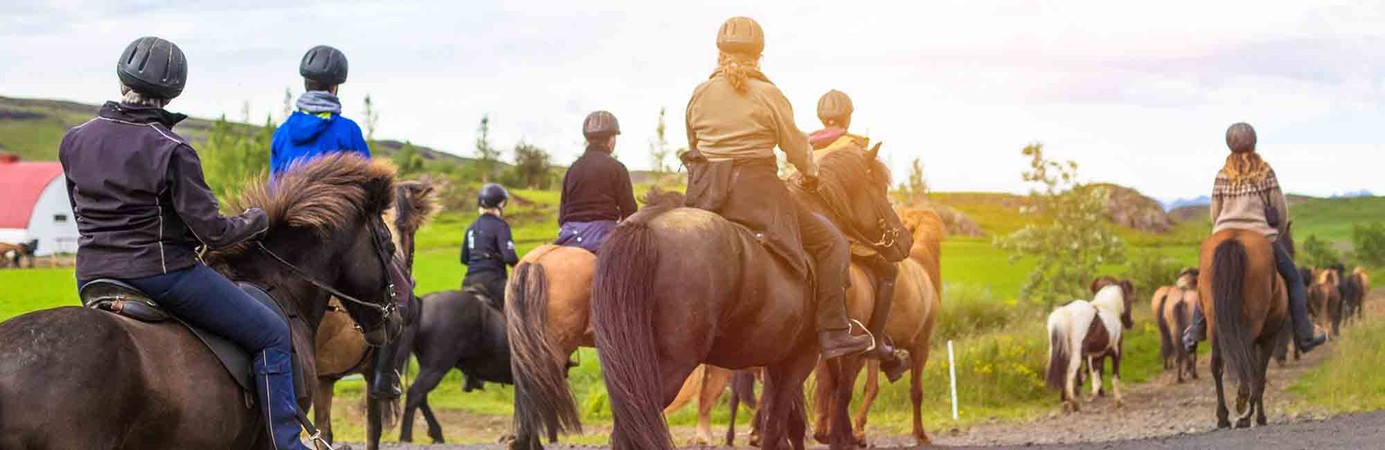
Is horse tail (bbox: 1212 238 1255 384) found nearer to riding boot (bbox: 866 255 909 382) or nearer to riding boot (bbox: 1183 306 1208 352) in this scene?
riding boot (bbox: 1183 306 1208 352)

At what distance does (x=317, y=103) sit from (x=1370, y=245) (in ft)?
109

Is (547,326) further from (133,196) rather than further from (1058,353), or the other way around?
(1058,353)

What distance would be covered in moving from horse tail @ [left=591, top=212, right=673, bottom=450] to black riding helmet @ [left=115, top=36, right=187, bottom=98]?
251 centimetres

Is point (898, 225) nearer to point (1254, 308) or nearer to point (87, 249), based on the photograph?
point (1254, 308)

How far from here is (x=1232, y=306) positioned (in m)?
13.8

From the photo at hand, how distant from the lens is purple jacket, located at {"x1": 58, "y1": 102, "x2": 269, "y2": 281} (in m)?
5.82

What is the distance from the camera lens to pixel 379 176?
693 cm

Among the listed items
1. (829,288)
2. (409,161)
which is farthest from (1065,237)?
(409,161)

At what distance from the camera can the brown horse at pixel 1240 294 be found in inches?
542

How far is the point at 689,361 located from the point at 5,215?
69875 millimetres

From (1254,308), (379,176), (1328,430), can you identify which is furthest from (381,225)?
(1254,308)

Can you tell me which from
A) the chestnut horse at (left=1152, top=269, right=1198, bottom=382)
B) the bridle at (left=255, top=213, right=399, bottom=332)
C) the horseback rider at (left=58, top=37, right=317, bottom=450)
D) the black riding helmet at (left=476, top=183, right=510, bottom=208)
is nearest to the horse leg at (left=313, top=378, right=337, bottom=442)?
the bridle at (left=255, top=213, right=399, bottom=332)

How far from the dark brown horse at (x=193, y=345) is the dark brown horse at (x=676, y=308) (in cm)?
124

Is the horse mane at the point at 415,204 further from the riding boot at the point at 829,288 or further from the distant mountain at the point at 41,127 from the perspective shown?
the distant mountain at the point at 41,127
